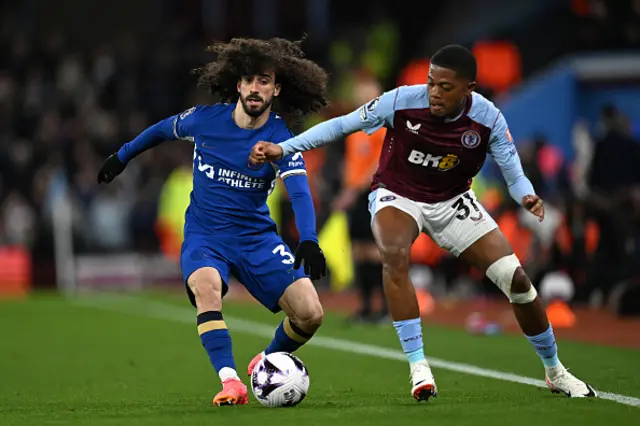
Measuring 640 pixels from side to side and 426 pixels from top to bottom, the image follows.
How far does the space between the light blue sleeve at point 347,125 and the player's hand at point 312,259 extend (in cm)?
58

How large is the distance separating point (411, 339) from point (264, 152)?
143cm

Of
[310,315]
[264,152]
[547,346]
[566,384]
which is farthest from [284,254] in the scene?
[566,384]

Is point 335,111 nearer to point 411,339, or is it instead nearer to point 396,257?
point 396,257

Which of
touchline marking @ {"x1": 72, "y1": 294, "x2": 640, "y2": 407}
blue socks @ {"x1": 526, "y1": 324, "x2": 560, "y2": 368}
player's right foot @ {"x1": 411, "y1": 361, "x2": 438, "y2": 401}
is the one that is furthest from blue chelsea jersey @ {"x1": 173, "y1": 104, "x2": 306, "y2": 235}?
touchline marking @ {"x1": 72, "y1": 294, "x2": 640, "y2": 407}

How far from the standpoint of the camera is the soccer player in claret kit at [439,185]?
7.62 m

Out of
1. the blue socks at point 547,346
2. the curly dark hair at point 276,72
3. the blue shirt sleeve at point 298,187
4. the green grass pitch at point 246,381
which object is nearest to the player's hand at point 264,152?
the blue shirt sleeve at point 298,187

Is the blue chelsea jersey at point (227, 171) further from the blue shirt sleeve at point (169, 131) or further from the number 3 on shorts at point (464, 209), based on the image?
the number 3 on shorts at point (464, 209)

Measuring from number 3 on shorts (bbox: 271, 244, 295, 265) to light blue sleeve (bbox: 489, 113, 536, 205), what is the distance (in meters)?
1.44

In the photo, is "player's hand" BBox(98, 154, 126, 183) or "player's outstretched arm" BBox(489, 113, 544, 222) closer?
"player's outstretched arm" BBox(489, 113, 544, 222)

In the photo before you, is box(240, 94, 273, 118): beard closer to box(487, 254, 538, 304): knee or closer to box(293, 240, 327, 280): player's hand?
box(293, 240, 327, 280): player's hand

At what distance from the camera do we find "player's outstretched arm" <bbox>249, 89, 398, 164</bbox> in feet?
24.5

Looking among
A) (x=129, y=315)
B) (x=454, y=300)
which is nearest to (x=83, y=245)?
(x=129, y=315)

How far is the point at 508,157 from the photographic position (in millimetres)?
7902

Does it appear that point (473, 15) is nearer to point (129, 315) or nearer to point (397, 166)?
point (129, 315)
